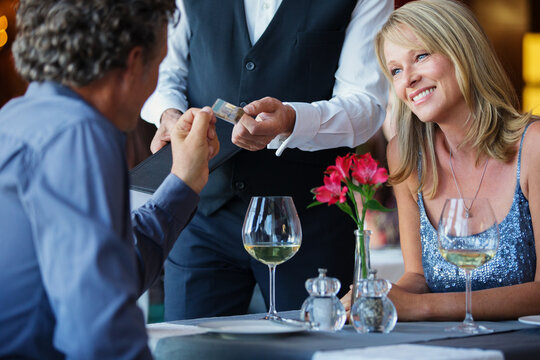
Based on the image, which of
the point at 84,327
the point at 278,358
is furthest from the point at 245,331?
the point at 84,327

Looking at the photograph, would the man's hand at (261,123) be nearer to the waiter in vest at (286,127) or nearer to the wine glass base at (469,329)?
the waiter in vest at (286,127)

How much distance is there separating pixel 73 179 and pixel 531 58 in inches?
278

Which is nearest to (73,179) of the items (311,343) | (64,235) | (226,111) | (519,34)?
(64,235)

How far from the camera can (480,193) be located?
1.92 meters

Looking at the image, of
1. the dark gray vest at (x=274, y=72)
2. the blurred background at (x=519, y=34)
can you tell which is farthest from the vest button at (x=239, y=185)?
the blurred background at (x=519, y=34)

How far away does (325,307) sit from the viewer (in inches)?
50.6

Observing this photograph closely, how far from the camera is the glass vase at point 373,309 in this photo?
1.25m

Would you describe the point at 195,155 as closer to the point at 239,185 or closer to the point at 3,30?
the point at 239,185

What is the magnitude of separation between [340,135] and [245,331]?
925 millimetres

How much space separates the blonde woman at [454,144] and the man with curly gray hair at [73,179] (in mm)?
975

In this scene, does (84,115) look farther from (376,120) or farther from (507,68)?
(507,68)

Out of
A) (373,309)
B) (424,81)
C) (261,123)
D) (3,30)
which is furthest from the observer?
(3,30)

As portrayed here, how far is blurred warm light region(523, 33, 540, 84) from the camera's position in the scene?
7191mm

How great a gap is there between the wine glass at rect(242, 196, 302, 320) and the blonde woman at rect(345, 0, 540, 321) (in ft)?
1.73
